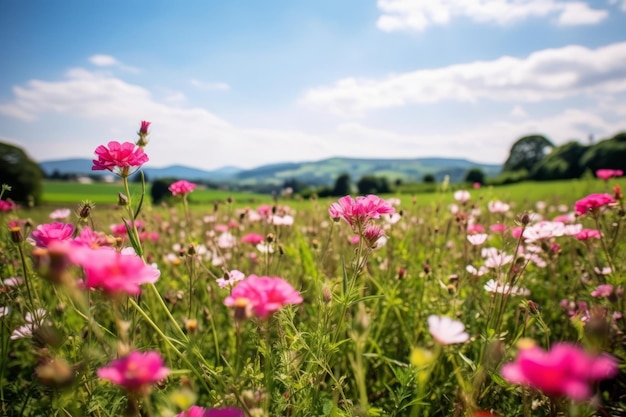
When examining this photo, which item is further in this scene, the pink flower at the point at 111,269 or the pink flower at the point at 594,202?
the pink flower at the point at 594,202

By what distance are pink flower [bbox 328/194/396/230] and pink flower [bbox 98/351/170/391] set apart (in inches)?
27.5

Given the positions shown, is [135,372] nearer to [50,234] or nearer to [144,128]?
[50,234]

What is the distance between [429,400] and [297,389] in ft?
2.39

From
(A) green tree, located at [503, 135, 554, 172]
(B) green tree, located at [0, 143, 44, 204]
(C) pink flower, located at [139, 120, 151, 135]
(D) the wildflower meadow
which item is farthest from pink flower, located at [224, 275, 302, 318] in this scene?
(A) green tree, located at [503, 135, 554, 172]

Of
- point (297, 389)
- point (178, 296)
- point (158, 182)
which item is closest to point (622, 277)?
point (297, 389)

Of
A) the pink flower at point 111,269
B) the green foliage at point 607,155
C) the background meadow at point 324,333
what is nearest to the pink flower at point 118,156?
the background meadow at point 324,333

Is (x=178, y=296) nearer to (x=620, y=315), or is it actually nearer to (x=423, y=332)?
(x=423, y=332)

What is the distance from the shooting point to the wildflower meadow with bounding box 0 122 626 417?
618mm

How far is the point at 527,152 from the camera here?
1727 inches

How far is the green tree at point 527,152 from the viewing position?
43.0m

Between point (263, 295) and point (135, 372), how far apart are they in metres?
0.23

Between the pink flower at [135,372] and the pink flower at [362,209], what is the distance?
2.29 feet

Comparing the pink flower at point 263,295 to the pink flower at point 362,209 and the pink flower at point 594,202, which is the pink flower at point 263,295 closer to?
the pink flower at point 362,209

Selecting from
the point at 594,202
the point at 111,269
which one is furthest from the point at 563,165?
the point at 111,269
